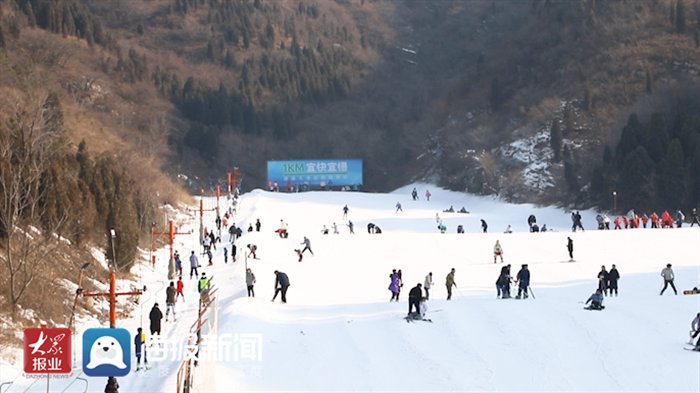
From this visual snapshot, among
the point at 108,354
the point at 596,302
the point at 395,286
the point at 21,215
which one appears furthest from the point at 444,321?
the point at 21,215

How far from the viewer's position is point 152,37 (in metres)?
120

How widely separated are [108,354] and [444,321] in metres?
12.8

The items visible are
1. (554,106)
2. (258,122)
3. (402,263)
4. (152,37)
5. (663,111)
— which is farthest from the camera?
(152,37)

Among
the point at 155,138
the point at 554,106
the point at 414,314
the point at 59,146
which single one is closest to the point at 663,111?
the point at 554,106

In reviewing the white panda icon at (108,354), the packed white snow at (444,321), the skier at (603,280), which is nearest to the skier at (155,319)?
the packed white snow at (444,321)

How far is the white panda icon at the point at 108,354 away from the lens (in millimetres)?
14516

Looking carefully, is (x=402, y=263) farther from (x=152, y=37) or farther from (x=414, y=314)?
(x=152, y=37)

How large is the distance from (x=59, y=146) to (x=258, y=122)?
6487 centimetres

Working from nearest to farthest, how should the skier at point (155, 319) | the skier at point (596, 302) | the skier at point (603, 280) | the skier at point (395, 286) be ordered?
the skier at point (155, 319), the skier at point (596, 302), the skier at point (603, 280), the skier at point (395, 286)

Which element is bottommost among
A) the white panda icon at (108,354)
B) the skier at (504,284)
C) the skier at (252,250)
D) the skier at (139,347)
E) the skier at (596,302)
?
the skier at (139,347)

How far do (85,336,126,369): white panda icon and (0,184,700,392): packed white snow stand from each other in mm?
3955
